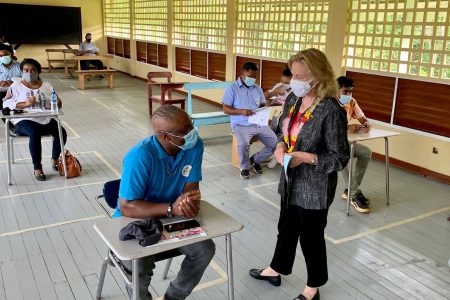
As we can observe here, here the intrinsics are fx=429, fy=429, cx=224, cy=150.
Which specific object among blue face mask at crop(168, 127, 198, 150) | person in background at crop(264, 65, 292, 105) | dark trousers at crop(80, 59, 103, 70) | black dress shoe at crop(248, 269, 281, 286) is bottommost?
black dress shoe at crop(248, 269, 281, 286)

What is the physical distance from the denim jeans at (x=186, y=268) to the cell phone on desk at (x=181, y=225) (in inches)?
7.5

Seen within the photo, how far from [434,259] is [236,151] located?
253 centimetres

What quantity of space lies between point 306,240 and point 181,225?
82 cm

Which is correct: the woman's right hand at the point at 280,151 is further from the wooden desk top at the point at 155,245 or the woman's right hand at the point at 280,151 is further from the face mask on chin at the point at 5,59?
the face mask on chin at the point at 5,59

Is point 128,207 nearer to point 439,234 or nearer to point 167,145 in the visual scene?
point 167,145

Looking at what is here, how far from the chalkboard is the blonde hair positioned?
13.9 meters

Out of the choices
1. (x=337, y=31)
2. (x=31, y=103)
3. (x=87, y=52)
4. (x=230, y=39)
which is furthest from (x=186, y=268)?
(x=87, y=52)

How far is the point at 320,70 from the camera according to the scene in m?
2.15

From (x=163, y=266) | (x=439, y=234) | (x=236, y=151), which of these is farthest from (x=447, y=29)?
(x=163, y=266)

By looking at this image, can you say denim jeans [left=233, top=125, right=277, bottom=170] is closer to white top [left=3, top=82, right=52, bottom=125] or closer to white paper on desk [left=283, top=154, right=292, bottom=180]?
white top [left=3, top=82, right=52, bottom=125]

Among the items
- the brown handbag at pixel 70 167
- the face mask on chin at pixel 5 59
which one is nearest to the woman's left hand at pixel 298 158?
the brown handbag at pixel 70 167

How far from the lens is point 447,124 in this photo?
4766 mm

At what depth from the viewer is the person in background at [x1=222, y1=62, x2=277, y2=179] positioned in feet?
→ 15.8

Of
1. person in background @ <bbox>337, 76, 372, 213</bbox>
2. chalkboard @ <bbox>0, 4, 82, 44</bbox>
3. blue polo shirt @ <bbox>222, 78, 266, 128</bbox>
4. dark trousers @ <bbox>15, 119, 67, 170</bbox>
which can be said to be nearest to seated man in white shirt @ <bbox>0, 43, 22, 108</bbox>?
dark trousers @ <bbox>15, 119, 67, 170</bbox>
